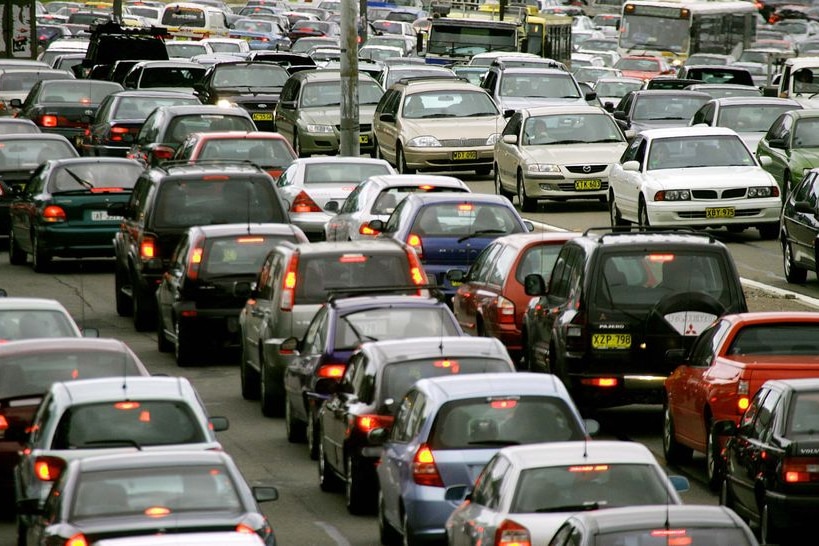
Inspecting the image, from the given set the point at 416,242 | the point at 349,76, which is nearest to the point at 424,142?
the point at 349,76

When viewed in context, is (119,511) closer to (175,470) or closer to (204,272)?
(175,470)

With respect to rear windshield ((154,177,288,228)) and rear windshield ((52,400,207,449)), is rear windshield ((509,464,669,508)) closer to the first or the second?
rear windshield ((52,400,207,449))

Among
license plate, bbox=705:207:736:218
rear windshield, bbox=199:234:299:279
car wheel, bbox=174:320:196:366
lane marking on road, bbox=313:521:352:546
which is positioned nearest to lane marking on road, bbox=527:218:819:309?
license plate, bbox=705:207:736:218

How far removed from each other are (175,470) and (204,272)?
1120cm

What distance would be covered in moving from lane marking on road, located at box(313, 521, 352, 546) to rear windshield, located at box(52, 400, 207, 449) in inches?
63.0

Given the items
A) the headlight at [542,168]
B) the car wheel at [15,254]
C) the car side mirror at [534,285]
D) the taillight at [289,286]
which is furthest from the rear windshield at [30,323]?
the headlight at [542,168]

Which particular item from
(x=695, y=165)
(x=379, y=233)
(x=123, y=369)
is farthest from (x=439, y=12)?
(x=123, y=369)

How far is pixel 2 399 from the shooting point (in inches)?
603

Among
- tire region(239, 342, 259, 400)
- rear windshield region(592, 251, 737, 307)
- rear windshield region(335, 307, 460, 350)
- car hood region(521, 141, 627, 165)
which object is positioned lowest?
car hood region(521, 141, 627, 165)

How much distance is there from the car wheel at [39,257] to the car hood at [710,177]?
863cm

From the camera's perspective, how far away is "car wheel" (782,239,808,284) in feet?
86.7

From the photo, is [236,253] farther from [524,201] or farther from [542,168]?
[524,201]

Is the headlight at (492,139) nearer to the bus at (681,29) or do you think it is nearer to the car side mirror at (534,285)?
the car side mirror at (534,285)

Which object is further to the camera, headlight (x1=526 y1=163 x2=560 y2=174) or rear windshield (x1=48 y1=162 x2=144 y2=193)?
headlight (x1=526 y1=163 x2=560 y2=174)
